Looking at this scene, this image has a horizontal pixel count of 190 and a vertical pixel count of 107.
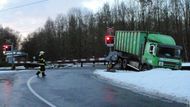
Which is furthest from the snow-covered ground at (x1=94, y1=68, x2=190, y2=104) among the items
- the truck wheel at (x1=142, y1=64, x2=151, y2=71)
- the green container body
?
the green container body

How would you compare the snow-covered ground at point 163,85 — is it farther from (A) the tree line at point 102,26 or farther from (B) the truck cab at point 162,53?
(A) the tree line at point 102,26

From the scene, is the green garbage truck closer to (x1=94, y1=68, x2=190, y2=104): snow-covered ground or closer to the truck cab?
the truck cab

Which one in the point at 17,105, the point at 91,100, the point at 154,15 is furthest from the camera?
the point at 154,15

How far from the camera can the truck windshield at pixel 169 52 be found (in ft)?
114

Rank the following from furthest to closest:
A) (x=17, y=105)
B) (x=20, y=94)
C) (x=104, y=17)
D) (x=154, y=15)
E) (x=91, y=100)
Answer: (x=104, y=17) → (x=154, y=15) → (x=20, y=94) → (x=91, y=100) → (x=17, y=105)

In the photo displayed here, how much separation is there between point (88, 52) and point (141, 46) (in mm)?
72348

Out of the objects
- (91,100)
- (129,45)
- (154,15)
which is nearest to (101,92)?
(91,100)

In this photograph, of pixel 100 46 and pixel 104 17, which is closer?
pixel 100 46

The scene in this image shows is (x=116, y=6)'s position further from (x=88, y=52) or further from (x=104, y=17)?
(x=88, y=52)

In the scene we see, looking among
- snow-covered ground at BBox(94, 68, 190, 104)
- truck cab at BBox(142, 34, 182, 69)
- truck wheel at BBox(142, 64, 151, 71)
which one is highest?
truck cab at BBox(142, 34, 182, 69)

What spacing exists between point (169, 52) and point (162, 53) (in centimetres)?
66

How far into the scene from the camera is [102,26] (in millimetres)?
109562

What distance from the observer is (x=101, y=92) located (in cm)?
1827

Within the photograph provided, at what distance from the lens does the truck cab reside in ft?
114
